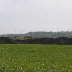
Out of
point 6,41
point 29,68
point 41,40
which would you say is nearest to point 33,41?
point 41,40

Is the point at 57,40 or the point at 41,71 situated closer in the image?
the point at 41,71

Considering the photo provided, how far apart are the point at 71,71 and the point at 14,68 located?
4214 millimetres

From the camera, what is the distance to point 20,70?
21172mm

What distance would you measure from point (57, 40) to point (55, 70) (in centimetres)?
6353

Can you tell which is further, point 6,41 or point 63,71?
point 6,41

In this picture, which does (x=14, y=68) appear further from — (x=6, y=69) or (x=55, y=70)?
(x=55, y=70)

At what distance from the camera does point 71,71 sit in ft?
71.5

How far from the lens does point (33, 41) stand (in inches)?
3282

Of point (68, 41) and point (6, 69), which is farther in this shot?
point (68, 41)

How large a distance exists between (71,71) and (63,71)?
590 millimetres

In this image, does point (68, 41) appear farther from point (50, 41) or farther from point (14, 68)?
point (14, 68)

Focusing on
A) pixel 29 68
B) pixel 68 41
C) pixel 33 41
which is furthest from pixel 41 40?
pixel 29 68

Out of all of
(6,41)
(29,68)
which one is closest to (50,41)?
(6,41)

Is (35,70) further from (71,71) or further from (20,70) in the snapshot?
(71,71)
